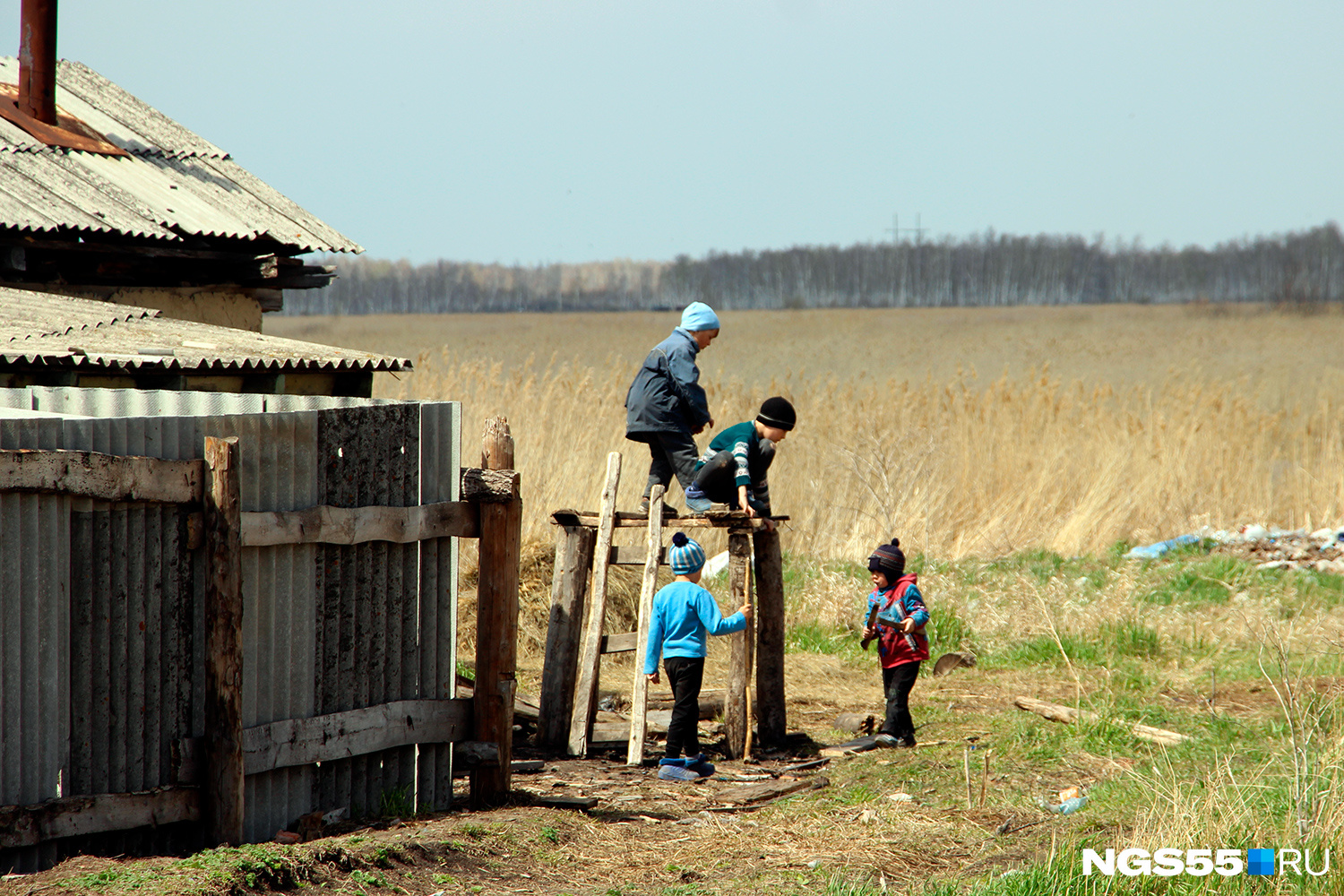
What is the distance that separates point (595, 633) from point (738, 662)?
2.82 feet

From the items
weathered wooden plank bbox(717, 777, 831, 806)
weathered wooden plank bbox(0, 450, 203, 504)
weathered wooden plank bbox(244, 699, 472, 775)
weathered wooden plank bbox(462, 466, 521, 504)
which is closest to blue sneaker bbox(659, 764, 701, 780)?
weathered wooden plank bbox(717, 777, 831, 806)

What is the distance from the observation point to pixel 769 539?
723cm

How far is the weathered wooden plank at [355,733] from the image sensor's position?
4504 millimetres

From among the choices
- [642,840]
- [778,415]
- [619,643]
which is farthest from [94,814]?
[778,415]

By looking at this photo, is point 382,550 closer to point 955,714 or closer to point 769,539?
point 769,539

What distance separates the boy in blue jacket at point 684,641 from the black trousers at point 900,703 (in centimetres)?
126

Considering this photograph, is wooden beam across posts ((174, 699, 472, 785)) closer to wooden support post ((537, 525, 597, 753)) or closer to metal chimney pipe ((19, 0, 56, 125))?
wooden support post ((537, 525, 597, 753))

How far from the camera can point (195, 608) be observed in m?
4.31

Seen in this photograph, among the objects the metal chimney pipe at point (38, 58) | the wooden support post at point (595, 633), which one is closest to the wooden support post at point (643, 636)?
the wooden support post at point (595, 633)

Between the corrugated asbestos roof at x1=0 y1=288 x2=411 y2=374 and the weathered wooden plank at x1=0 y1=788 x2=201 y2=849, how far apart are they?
3.18 m

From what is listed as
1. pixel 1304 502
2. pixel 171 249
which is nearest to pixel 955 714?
pixel 171 249

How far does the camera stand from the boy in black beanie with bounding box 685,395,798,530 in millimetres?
7160

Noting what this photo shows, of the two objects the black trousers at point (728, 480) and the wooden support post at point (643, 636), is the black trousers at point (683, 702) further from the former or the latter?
the black trousers at point (728, 480)

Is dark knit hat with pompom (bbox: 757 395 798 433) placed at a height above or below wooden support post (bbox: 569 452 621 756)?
above
